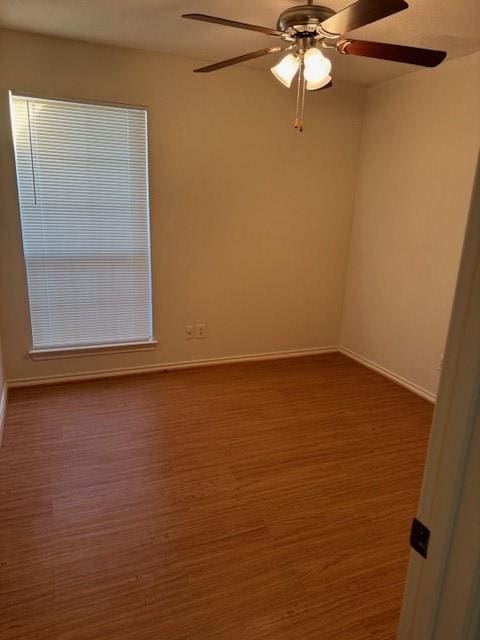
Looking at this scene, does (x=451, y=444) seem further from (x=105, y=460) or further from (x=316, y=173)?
(x=316, y=173)

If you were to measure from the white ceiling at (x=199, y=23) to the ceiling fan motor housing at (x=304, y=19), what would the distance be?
42 centimetres

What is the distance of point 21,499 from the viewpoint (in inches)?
81.5

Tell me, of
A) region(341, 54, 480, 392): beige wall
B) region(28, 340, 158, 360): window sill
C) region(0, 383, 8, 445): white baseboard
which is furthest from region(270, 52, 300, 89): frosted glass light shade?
region(0, 383, 8, 445): white baseboard

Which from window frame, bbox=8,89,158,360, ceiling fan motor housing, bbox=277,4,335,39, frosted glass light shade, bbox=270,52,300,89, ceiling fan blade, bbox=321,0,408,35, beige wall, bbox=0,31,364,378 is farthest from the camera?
beige wall, bbox=0,31,364,378

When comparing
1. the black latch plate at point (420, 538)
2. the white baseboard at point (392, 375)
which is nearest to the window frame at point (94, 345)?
the white baseboard at point (392, 375)

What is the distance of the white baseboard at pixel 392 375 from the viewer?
3.42 metres

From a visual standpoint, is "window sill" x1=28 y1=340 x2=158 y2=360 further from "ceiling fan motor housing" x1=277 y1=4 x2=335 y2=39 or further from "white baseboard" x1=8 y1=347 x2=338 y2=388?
"ceiling fan motor housing" x1=277 y1=4 x2=335 y2=39

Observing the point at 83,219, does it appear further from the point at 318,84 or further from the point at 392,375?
the point at 392,375

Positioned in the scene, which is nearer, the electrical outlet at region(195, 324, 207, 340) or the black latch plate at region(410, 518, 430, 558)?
the black latch plate at region(410, 518, 430, 558)

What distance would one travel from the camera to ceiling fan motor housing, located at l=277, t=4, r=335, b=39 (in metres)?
1.86

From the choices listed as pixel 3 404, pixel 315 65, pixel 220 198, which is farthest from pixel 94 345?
pixel 315 65

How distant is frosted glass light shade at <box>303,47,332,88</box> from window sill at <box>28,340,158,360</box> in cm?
243

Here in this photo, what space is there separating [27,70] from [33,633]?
10.8 feet

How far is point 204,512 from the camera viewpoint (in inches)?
79.7
